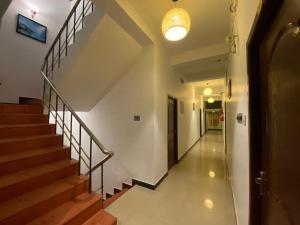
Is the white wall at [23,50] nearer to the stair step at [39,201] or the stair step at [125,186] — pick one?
the stair step at [39,201]

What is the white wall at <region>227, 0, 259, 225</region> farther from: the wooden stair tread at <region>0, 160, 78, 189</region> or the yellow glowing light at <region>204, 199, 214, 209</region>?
the wooden stair tread at <region>0, 160, 78, 189</region>

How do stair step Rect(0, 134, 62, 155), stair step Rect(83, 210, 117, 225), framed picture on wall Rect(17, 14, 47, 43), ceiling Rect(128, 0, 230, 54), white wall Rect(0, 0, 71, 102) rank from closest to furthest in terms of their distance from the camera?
stair step Rect(83, 210, 117, 225) → stair step Rect(0, 134, 62, 155) → ceiling Rect(128, 0, 230, 54) → white wall Rect(0, 0, 71, 102) → framed picture on wall Rect(17, 14, 47, 43)

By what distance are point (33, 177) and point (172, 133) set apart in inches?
134

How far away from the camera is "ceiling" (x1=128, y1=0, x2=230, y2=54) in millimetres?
2283

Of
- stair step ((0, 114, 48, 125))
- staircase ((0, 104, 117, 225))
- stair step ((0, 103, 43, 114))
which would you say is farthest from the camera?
stair step ((0, 103, 43, 114))

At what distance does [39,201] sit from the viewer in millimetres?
1677

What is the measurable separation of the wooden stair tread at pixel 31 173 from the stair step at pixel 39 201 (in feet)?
0.62

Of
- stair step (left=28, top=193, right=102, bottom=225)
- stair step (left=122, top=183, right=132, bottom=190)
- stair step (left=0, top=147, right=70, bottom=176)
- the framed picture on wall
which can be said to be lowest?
stair step (left=122, top=183, right=132, bottom=190)

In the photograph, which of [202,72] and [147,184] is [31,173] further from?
[202,72]

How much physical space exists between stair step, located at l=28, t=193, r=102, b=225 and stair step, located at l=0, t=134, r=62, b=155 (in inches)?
43.0

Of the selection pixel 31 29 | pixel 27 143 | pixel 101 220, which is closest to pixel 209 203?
pixel 101 220

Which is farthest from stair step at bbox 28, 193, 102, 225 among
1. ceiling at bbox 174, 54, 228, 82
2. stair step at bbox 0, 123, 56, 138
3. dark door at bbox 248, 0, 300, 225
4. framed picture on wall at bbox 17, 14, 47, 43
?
framed picture on wall at bbox 17, 14, 47, 43

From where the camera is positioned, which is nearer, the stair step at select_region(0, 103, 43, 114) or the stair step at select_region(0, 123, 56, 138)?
the stair step at select_region(0, 123, 56, 138)

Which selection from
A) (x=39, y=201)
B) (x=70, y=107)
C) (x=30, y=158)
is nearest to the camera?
(x=39, y=201)
